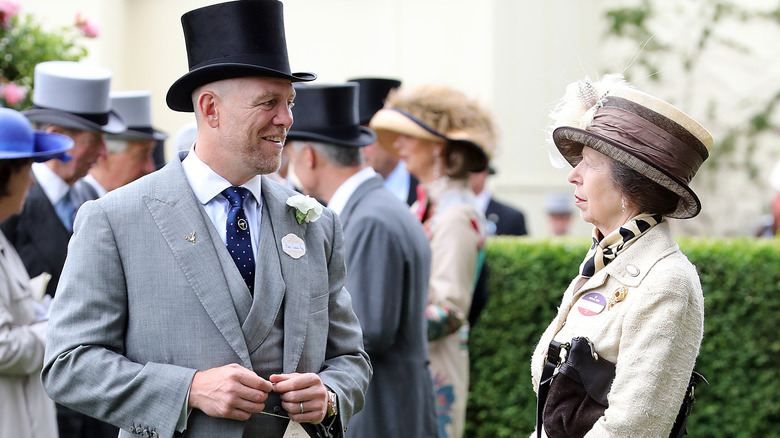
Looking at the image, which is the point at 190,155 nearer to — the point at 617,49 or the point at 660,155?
the point at 660,155

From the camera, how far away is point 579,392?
2.99 meters

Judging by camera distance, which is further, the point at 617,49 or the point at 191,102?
the point at 617,49

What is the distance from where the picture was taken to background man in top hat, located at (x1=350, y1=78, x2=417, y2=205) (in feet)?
19.7

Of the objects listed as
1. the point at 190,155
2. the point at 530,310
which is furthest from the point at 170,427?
the point at 530,310

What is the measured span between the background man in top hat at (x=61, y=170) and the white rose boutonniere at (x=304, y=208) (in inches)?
81.9

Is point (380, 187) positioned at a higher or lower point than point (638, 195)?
lower

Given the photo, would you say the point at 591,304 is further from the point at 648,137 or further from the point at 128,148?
the point at 128,148

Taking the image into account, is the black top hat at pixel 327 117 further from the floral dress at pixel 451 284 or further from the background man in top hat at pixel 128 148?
the background man in top hat at pixel 128 148

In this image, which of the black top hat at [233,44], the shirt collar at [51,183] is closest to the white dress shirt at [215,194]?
the black top hat at [233,44]

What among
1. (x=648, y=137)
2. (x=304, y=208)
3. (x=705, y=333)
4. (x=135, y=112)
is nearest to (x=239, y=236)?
(x=304, y=208)

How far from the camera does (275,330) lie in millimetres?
2975

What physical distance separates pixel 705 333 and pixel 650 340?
14.7 feet

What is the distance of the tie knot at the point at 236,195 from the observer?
3072 mm

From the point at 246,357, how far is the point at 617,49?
14.6 metres
